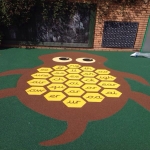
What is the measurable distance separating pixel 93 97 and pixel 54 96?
38.9 inches

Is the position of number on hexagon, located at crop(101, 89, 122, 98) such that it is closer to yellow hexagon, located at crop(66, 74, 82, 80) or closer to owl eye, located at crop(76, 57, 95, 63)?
yellow hexagon, located at crop(66, 74, 82, 80)

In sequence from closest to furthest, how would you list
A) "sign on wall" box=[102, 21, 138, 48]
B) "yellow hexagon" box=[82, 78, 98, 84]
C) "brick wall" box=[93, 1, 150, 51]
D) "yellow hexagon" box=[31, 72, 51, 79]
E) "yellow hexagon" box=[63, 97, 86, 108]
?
"yellow hexagon" box=[63, 97, 86, 108] → "yellow hexagon" box=[82, 78, 98, 84] → "yellow hexagon" box=[31, 72, 51, 79] → "brick wall" box=[93, 1, 150, 51] → "sign on wall" box=[102, 21, 138, 48]

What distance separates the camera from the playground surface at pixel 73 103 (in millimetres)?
3336

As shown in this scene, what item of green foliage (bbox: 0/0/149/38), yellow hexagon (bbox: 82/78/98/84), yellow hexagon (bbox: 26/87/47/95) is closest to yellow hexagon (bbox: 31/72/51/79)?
yellow hexagon (bbox: 26/87/47/95)

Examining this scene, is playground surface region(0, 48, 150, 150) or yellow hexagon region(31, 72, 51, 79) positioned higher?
yellow hexagon region(31, 72, 51, 79)

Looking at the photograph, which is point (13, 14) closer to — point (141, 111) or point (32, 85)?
point (32, 85)

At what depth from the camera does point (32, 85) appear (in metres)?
5.12

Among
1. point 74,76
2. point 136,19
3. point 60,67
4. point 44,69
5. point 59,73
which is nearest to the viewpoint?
point 74,76

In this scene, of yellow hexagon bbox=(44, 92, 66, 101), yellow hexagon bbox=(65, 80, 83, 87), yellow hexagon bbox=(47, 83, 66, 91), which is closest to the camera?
yellow hexagon bbox=(44, 92, 66, 101)

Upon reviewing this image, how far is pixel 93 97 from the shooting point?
4680mm

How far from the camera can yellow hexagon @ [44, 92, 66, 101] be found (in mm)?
4512

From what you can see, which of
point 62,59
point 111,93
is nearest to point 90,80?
point 111,93

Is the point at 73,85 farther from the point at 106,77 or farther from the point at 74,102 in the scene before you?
the point at 106,77

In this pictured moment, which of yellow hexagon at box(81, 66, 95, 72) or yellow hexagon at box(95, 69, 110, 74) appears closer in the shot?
yellow hexagon at box(95, 69, 110, 74)
